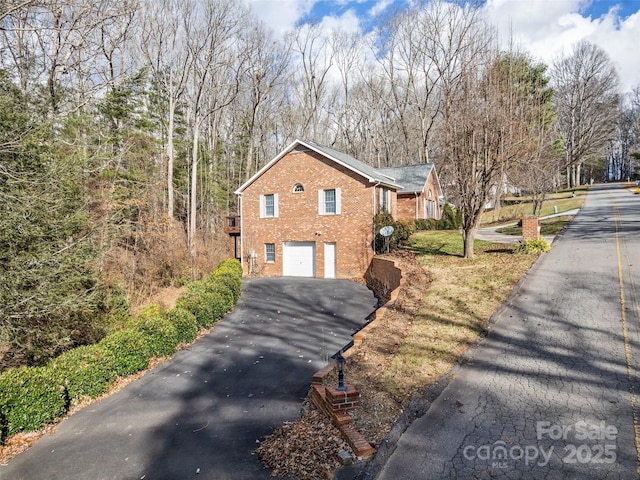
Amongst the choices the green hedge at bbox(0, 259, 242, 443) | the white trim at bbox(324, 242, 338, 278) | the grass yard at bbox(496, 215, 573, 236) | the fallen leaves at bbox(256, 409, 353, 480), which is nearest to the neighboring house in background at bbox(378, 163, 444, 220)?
the grass yard at bbox(496, 215, 573, 236)

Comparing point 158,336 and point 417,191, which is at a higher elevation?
point 417,191

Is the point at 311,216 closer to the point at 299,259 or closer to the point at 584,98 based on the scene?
the point at 299,259

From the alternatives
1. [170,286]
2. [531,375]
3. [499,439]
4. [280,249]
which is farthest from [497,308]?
[170,286]

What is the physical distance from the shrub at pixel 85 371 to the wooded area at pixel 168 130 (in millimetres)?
1010

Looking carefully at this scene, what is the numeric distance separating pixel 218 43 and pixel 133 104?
8117 mm

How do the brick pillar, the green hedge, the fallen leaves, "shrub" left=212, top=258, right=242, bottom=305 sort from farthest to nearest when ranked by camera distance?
"shrub" left=212, top=258, right=242, bottom=305 → the brick pillar → the green hedge → the fallen leaves

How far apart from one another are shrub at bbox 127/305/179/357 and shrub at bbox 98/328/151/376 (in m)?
0.12

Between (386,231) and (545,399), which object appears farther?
(386,231)

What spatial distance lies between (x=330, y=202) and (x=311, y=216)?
1.30 m

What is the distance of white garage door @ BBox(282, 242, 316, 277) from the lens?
799 inches

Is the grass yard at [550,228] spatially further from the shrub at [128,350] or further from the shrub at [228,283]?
the shrub at [128,350]

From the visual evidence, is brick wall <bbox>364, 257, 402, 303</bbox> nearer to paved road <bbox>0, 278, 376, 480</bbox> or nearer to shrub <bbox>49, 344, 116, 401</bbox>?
paved road <bbox>0, 278, 376, 480</bbox>

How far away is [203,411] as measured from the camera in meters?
6.99

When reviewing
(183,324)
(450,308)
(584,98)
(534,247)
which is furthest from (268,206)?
(584,98)
